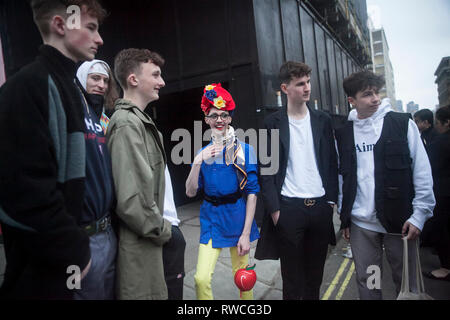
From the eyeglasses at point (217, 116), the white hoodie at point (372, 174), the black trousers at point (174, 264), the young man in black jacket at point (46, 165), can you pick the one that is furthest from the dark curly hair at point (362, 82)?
the young man in black jacket at point (46, 165)

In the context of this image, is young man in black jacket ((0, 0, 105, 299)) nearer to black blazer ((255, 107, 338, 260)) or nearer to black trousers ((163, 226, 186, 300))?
black trousers ((163, 226, 186, 300))

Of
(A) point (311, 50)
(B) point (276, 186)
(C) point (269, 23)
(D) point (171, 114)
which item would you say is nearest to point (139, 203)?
(B) point (276, 186)

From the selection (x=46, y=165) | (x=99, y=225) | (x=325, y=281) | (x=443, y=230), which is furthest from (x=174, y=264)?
(x=443, y=230)

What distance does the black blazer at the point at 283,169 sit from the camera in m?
2.40

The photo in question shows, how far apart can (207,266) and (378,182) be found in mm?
1562

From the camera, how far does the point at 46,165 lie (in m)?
1.05

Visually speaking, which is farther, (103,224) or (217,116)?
(217,116)

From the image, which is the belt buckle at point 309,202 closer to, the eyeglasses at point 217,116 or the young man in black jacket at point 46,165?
the eyeglasses at point 217,116

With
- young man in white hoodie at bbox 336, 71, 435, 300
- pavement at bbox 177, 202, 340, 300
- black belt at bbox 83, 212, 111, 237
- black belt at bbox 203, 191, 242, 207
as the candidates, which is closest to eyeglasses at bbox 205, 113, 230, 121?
black belt at bbox 203, 191, 242, 207

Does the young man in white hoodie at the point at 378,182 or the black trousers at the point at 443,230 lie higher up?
the young man in white hoodie at the point at 378,182

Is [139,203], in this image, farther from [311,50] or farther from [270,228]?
[311,50]

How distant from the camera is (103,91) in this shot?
8.06 feet

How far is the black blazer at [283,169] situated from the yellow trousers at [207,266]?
9.8 inches

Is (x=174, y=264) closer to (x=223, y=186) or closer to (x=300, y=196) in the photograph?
(x=223, y=186)
